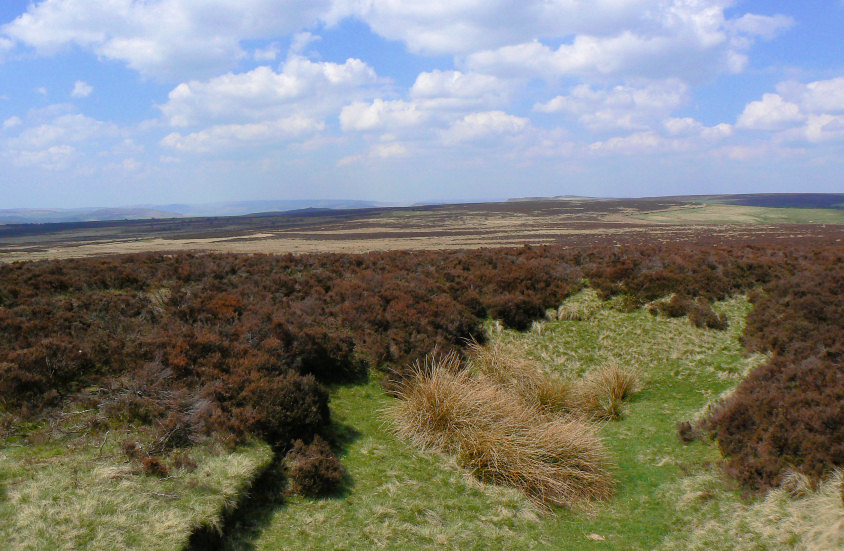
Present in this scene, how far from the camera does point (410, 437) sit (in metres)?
8.71

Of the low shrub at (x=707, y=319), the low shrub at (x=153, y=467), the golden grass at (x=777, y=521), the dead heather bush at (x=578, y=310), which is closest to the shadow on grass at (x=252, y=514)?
the low shrub at (x=153, y=467)

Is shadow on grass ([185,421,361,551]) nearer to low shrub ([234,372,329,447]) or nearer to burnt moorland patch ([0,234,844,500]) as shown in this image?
low shrub ([234,372,329,447])

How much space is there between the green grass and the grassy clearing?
69cm

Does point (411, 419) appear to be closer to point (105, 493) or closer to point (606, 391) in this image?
point (606, 391)

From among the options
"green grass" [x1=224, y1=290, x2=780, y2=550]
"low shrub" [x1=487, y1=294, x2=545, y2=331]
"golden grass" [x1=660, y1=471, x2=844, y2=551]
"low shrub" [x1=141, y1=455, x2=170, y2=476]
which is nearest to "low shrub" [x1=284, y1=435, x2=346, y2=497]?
"green grass" [x1=224, y1=290, x2=780, y2=550]

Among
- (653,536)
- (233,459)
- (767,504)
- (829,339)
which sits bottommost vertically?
(653,536)

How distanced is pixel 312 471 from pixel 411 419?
7.93 ft

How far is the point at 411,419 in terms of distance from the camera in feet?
29.5

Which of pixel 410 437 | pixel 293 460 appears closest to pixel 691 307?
pixel 410 437

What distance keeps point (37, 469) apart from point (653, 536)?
26.2 ft

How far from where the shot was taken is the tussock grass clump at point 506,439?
7449mm

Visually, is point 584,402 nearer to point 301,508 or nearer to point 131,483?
point 301,508

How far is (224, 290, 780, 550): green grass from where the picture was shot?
20.2ft

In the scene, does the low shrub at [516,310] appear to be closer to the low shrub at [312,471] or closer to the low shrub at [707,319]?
the low shrub at [707,319]
